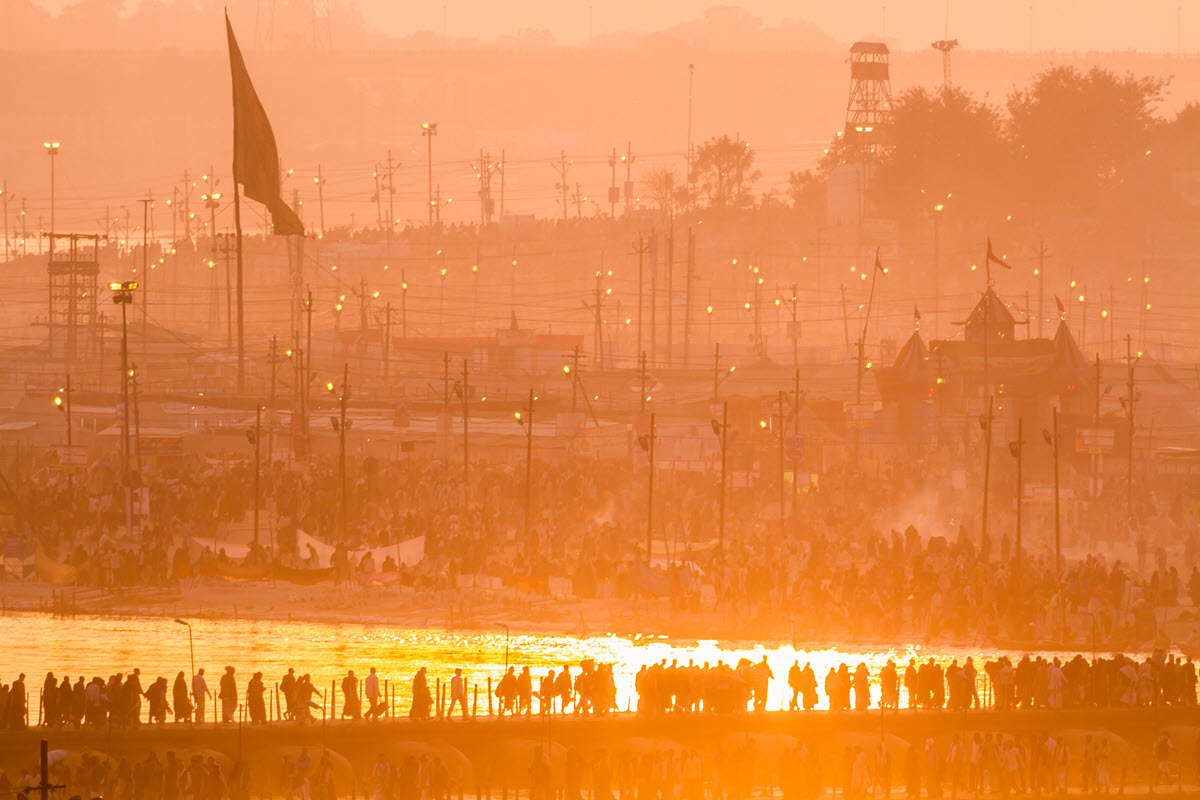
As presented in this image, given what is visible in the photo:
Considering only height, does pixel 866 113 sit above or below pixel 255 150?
above

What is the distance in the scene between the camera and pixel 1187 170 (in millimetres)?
140875

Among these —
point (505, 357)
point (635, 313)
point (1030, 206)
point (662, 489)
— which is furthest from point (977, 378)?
point (1030, 206)

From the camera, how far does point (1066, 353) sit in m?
70.0

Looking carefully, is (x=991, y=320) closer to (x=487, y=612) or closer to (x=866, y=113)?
(x=487, y=612)

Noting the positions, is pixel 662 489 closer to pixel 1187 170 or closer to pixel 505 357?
pixel 505 357

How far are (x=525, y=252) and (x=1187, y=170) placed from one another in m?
48.6

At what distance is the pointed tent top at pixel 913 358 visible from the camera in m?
69.7

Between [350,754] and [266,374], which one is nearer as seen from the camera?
[350,754]

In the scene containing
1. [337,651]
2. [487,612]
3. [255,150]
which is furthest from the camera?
[487,612]

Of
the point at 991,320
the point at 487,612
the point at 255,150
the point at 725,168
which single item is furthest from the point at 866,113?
the point at 255,150

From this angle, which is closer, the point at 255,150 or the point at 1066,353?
the point at 255,150

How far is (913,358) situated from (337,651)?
110 ft

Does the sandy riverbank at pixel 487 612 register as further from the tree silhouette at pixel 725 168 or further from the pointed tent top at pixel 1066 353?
the tree silhouette at pixel 725 168

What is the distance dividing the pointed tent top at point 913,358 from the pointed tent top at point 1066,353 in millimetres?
4718
